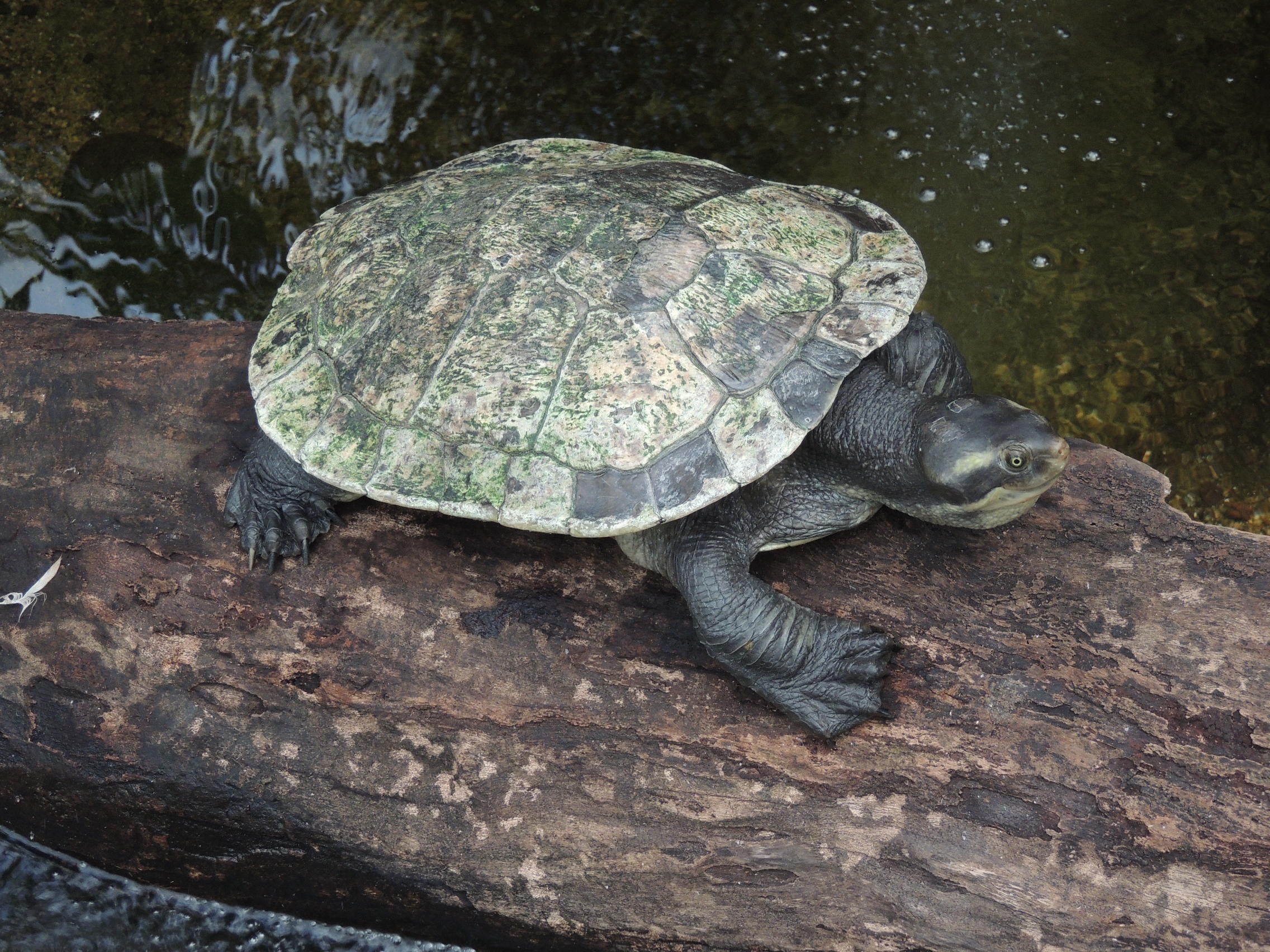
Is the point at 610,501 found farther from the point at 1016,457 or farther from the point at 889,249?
the point at 889,249

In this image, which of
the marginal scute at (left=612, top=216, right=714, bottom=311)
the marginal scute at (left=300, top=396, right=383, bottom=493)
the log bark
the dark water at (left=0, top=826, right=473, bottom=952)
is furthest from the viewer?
the dark water at (left=0, top=826, right=473, bottom=952)

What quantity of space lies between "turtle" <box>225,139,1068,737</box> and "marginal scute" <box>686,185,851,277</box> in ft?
0.04

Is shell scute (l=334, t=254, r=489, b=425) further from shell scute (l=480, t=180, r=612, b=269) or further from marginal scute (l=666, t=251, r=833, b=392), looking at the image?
marginal scute (l=666, t=251, r=833, b=392)

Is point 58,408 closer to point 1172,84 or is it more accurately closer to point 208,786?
point 208,786

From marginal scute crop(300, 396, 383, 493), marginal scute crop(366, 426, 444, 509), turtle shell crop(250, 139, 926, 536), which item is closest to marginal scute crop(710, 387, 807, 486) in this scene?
turtle shell crop(250, 139, 926, 536)

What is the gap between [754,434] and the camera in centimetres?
297

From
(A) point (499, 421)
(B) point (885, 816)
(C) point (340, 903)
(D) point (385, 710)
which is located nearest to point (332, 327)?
(A) point (499, 421)

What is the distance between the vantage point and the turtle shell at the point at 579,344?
9.77 feet

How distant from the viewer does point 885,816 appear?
9.23 ft

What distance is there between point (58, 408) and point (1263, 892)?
4.28m

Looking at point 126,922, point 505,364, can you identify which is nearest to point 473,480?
point 505,364

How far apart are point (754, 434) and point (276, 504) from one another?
1.67 m

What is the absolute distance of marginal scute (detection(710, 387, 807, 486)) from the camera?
2.95m

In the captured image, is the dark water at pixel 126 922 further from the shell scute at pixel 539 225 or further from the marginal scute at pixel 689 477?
the shell scute at pixel 539 225
